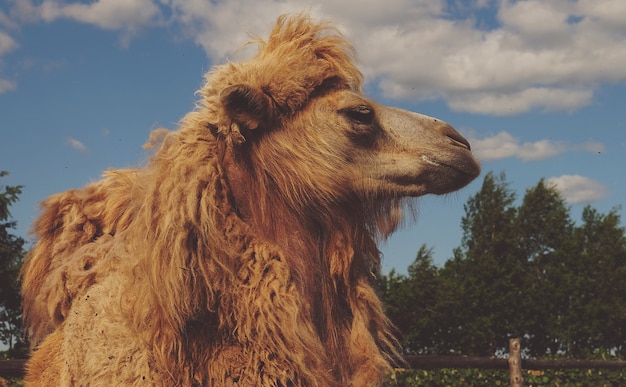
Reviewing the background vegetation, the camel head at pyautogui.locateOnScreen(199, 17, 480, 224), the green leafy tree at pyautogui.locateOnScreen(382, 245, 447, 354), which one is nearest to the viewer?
the camel head at pyautogui.locateOnScreen(199, 17, 480, 224)

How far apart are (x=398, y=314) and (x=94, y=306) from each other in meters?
32.1

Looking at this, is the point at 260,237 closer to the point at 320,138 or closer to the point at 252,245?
the point at 252,245

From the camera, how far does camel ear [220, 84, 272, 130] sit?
3414 mm

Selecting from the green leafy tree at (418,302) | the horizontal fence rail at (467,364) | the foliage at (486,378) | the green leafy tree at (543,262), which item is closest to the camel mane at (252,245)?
the horizontal fence rail at (467,364)

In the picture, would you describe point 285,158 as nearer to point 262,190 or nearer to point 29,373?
point 262,190

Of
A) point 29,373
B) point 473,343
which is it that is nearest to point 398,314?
point 473,343

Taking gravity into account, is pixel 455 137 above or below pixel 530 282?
below

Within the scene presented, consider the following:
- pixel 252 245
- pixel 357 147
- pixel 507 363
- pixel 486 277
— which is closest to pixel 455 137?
pixel 357 147

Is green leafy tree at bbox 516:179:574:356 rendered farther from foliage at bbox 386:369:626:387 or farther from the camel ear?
the camel ear

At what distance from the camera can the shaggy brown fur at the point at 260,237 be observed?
10.6ft

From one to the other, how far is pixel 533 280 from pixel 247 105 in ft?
148

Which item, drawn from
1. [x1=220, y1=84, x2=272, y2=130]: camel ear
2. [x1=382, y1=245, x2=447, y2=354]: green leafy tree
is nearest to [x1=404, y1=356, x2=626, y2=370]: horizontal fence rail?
[x1=220, y1=84, x2=272, y2=130]: camel ear

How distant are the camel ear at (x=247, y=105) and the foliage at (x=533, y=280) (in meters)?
→ 38.4

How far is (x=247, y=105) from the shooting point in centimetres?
348
